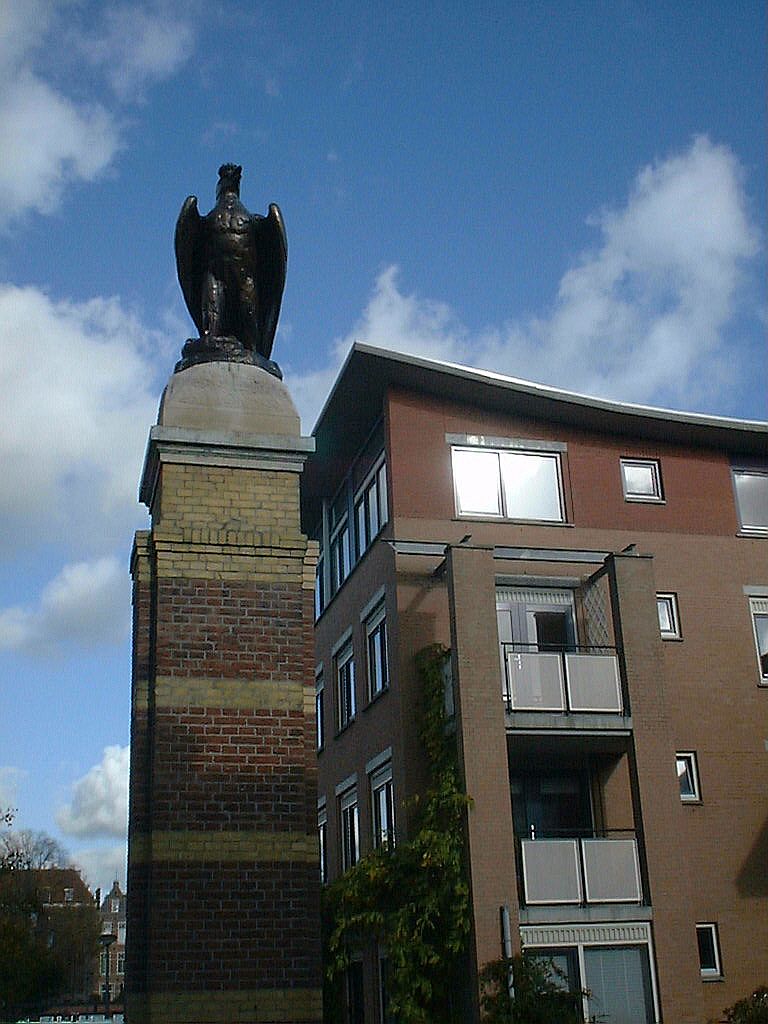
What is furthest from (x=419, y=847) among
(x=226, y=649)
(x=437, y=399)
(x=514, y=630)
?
(x=226, y=649)

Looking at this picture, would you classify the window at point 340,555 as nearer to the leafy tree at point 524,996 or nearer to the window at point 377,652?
the window at point 377,652

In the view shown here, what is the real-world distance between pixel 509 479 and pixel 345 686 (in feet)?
19.8

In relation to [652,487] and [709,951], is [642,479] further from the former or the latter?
[709,951]

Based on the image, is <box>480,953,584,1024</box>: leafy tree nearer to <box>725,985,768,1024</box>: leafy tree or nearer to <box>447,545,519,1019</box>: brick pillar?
<box>447,545,519,1019</box>: brick pillar

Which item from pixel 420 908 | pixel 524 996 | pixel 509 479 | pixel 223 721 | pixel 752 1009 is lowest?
pixel 752 1009

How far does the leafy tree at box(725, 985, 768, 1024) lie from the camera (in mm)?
18453

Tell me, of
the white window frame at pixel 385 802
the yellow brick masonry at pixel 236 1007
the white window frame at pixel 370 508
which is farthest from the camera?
the white window frame at pixel 370 508

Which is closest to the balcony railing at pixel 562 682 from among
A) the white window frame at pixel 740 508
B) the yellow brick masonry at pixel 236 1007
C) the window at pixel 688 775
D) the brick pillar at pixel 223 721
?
the window at pixel 688 775

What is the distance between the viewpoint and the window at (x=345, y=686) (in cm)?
2600

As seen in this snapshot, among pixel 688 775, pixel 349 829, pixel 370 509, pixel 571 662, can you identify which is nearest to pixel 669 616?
pixel 688 775

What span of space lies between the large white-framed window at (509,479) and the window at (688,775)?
187 inches

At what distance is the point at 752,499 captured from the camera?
25219 millimetres

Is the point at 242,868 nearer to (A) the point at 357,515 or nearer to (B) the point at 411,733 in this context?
(B) the point at 411,733

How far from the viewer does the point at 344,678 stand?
26.8m
